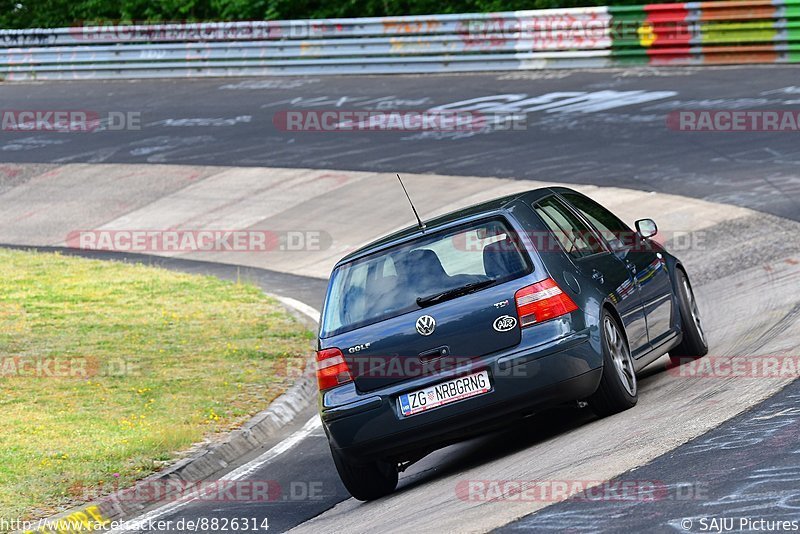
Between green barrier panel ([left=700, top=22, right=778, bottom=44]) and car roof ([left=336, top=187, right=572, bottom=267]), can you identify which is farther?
green barrier panel ([left=700, top=22, right=778, bottom=44])

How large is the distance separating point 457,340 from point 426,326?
8.1 inches

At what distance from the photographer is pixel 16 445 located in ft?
33.7

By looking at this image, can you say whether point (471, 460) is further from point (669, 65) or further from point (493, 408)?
point (669, 65)

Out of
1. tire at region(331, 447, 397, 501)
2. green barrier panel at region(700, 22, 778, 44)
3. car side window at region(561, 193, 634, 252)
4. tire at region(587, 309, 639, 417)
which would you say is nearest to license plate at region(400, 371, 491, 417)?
tire at region(331, 447, 397, 501)

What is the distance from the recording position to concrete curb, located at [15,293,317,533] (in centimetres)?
866

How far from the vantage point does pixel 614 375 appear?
27.8 ft

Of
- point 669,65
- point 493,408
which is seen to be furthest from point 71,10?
point 493,408

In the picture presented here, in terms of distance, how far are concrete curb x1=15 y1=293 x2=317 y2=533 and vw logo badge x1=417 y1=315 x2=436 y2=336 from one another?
96.8 inches

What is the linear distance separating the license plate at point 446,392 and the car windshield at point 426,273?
51 cm

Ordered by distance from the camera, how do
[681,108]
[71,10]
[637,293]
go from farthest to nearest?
[71,10] < [681,108] < [637,293]

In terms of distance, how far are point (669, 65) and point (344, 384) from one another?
19.6 metres

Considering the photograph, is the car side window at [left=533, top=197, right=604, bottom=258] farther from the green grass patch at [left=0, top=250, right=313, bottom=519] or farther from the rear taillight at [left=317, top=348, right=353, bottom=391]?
the green grass patch at [left=0, top=250, right=313, bottom=519]

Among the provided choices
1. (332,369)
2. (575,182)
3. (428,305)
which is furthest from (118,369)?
(575,182)

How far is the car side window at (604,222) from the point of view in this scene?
32.4ft
